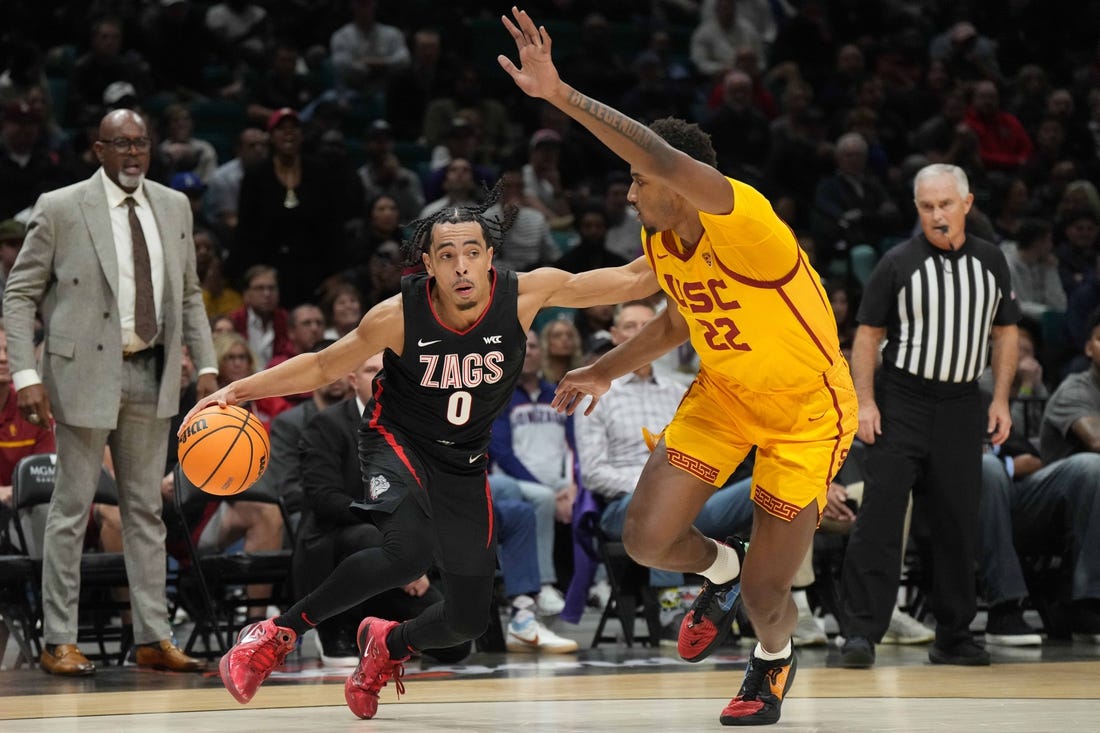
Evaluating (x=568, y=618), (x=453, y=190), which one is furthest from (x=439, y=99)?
(x=568, y=618)

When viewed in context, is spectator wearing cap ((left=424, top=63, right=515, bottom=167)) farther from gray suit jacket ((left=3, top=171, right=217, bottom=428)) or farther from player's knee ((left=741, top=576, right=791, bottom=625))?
player's knee ((left=741, top=576, right=791, bottom=625))

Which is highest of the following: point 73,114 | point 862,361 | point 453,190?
point 73,114

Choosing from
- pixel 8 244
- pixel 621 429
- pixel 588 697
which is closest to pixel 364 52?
pixel 8 244

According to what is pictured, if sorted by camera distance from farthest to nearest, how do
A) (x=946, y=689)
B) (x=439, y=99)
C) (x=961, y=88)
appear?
(x=961, y=88), (x=439, y=99), (x=946, y=689)

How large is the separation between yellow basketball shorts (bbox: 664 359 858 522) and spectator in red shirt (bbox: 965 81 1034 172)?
9.58 m

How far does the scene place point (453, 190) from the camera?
11172 mm

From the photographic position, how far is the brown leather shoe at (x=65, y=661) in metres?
6.48

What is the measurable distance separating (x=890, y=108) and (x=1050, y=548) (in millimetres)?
7709

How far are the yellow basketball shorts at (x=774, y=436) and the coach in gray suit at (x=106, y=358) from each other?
2.53m

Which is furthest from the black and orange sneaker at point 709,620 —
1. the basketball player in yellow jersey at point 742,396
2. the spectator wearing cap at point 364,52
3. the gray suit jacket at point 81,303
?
the spectator wearing cap at point 364,52

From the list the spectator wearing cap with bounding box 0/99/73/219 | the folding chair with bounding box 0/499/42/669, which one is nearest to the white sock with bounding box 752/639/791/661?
the folding chair with bounding box 0/499/42/669

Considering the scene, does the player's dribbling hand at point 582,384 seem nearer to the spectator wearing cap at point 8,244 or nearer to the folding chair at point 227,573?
the folding chair at point 227,573


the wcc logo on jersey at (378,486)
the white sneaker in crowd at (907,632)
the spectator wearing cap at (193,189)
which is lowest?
the white sneaker in crowd at (907,632)

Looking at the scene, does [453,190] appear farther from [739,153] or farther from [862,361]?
[862,361]
